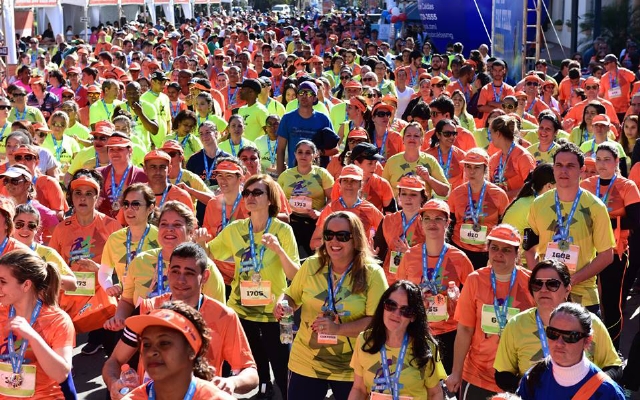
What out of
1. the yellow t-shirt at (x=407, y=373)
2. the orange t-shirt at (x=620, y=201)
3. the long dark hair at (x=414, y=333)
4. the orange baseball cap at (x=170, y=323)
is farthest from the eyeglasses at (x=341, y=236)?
the orange t-shirt at (x=620, y=201)

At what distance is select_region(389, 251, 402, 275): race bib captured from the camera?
7.23 meters

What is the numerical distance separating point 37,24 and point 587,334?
3480cm

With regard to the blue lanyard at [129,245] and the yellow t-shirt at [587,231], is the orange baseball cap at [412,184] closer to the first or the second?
the yellow t-shirt at [587,231]

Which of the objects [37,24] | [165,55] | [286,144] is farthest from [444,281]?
[37,24]

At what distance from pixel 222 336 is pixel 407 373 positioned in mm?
883

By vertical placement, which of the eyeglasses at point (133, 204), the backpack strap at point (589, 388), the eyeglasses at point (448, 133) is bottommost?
the backpack strap at point (589, 388)

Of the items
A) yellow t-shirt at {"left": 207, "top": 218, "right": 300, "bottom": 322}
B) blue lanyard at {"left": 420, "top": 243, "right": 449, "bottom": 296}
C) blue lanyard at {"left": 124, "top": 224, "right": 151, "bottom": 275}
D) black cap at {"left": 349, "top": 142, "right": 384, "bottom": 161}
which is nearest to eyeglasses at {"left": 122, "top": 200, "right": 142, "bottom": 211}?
blue lanyard at {"left": 124, "top": 224, "right": 151, "bottom": 275}

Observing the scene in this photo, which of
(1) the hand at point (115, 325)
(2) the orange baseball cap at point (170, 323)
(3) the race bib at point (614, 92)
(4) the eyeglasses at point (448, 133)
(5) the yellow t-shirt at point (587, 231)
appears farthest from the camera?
(3) the race bib at point (614, 92)

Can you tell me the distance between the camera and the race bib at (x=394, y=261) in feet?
23.7

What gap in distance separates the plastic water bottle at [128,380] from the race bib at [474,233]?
392 cm

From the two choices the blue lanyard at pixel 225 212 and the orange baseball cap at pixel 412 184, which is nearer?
the orange baseball cap at pixel 412 184

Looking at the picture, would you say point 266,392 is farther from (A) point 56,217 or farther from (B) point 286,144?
(B) point 286,144

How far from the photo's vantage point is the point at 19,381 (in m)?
5.03

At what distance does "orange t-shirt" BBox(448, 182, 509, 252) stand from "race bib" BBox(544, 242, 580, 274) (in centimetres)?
119
